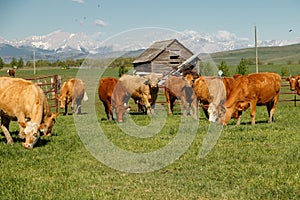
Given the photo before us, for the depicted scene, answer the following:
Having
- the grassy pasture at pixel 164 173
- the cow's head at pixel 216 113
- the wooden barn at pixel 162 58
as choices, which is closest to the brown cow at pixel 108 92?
the cow's head at pixel 216 113

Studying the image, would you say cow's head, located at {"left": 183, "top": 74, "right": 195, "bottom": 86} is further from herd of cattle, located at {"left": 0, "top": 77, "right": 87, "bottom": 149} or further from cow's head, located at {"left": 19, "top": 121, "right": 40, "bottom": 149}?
cow's head, located at {"left": 19, "top": 121, "right": 40, "bottom": 149}

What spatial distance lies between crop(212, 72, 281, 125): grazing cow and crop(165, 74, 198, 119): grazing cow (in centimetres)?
358

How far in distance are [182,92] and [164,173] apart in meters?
11.8

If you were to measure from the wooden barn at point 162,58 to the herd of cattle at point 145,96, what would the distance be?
589 inches

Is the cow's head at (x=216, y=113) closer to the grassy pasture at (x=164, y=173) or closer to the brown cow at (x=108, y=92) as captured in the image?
the grassy pasture at (x=164, y=173)

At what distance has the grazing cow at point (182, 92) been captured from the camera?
17531mm

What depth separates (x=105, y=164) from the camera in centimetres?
778

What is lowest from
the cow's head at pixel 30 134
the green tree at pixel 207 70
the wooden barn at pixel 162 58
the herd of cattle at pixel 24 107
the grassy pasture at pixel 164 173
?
the grassy pasture at pixel 164 173

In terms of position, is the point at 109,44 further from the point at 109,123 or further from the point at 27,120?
the point at 109,123

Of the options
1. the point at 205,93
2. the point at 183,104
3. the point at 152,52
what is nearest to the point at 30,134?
the point at 205,93

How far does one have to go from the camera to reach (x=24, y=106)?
9773 mm

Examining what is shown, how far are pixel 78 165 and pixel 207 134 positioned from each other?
4406mm

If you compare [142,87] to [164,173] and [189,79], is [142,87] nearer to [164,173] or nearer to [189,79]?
[189,79]

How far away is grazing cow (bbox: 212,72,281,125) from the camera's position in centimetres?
1291
